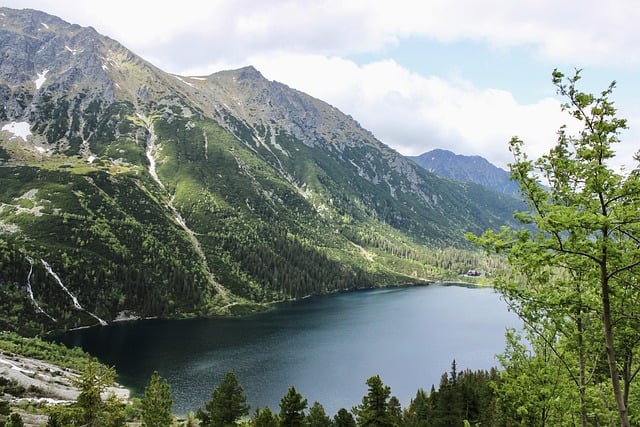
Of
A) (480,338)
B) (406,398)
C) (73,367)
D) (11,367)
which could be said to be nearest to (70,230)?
(73,367)

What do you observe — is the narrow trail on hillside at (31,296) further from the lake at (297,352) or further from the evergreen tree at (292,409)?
the evergreen tree at (292,409)

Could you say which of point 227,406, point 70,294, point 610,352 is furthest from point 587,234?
point 70,294

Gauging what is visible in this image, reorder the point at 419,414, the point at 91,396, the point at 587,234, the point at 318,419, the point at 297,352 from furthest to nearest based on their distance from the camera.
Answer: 1. the point at 297,352
2. the point at 419,414
3. the point at 318,419
4. the point at 91,396
5. the point at 587,234

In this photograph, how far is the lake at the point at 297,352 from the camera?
3935 inches

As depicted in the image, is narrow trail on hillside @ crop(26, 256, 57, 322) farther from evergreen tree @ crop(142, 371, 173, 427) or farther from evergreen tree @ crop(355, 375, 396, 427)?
evergreen tree @ crop(355, 375, 396, 427)

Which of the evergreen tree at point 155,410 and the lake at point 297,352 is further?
the lake at point 297,352

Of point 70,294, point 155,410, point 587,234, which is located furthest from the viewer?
point 70,294

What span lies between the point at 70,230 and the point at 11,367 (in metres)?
120

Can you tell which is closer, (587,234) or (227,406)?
(587,234)

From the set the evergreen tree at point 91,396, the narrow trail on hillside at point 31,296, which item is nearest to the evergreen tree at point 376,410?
the evergreen tree at point 91,396

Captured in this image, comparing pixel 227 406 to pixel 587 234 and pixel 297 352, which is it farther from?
pixel 297 352

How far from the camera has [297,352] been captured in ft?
419

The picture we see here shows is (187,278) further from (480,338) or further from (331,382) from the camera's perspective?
(480,338)

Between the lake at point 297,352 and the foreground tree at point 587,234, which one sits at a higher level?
the foreground tree at point 587,234
